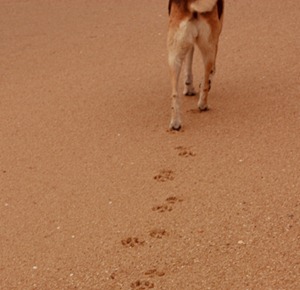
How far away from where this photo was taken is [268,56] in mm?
9219

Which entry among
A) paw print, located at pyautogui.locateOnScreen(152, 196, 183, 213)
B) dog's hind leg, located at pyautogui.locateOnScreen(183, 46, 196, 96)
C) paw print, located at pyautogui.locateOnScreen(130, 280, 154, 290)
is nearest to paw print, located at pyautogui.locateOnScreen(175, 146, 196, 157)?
paw print, located at pyautogui.locateOnScreen(152, 196, 183, 213)

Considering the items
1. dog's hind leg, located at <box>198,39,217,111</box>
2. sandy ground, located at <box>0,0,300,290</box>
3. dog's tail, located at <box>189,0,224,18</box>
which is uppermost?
dog's tail, located at <box>189,0,224,18</box>

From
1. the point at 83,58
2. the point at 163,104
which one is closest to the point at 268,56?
the point at 163,104

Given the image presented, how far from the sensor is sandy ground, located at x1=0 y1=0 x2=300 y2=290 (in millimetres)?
4953

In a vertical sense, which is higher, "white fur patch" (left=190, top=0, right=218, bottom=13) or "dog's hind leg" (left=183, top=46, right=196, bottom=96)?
"white fur patch" (left=190, top=0, right=218, bottom=13)

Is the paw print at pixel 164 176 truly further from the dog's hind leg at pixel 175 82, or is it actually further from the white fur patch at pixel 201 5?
the white fur patch at pixel 201 5

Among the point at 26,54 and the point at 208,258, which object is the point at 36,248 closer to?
the point at 208,258

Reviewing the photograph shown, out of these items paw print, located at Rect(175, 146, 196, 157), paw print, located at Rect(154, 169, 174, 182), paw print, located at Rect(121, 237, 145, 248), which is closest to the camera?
paw print, located at Rect(121, 237, 145, 248)

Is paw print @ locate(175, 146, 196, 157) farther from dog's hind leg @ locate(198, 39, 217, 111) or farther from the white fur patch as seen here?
the white fur patch

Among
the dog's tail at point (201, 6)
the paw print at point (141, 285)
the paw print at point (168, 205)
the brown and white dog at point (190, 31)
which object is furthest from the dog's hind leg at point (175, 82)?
the paw print at point (141, 285)

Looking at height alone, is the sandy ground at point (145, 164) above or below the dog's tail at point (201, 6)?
below

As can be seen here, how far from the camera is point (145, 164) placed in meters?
6.55

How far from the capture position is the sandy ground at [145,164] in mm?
4953

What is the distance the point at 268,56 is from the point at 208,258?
15.9 feet
